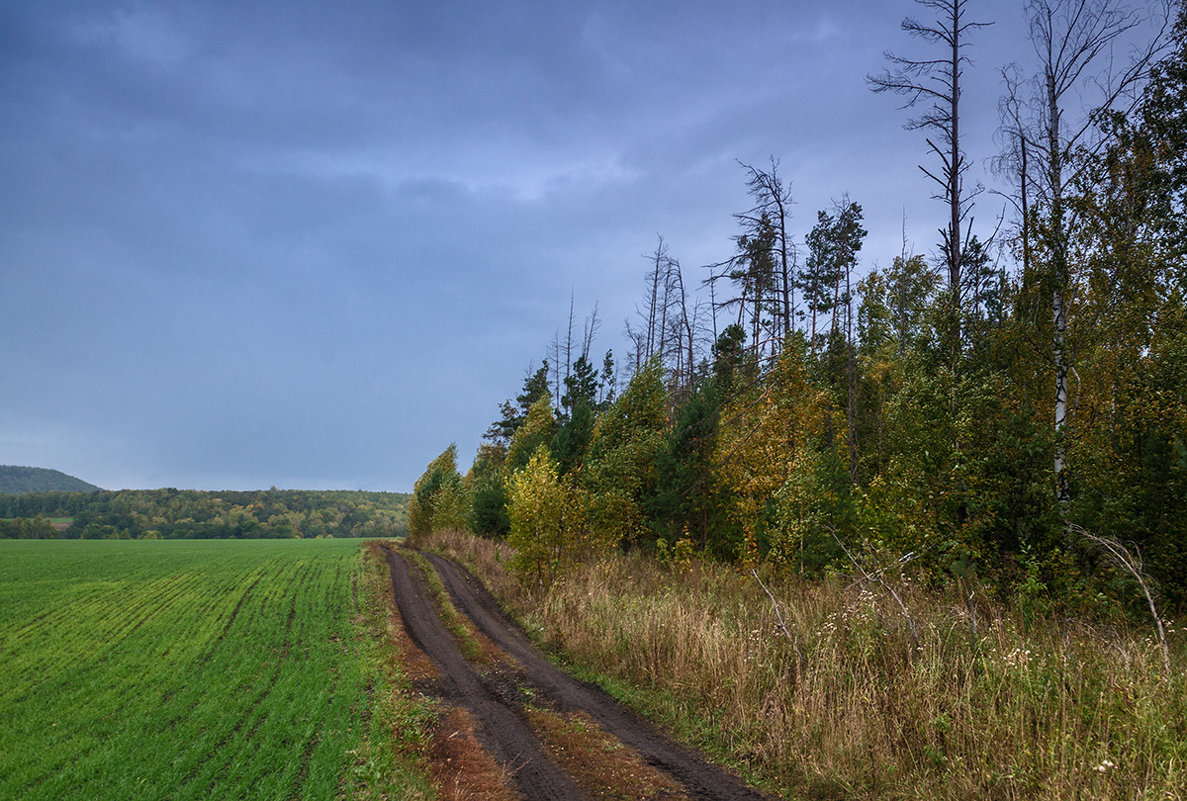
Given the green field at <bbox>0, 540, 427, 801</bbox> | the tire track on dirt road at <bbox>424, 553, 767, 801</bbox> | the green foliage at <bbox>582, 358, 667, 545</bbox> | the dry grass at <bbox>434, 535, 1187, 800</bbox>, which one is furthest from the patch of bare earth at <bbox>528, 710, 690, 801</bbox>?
the green foliage at <bbox>582, 358, 667, 545</bbox>

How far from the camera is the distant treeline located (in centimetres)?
11506

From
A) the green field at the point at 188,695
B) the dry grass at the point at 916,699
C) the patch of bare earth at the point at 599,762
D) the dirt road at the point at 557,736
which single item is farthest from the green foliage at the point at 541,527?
the patch of bare earth at the point at 599,762

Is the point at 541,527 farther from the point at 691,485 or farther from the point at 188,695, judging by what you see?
the point at 188,695

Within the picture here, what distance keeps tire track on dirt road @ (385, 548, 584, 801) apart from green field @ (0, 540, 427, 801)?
1.51 metres

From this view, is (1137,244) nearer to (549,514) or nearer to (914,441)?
(914,441)

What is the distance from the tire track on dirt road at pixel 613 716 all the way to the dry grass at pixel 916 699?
385mm

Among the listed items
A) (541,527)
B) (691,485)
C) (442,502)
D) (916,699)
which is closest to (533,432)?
(442,502)

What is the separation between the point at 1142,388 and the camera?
8.77 metres

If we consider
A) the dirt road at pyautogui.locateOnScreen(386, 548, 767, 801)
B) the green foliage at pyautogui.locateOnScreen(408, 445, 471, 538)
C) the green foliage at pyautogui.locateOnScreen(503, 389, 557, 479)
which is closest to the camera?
the dirt road at pyautogui.locateOnScreen(386, 548, 767, 801)

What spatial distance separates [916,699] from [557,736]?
16.5 ft

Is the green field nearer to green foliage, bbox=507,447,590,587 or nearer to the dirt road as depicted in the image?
the dirt road

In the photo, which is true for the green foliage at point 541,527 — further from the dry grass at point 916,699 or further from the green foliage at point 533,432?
the green foliage at point 533,432

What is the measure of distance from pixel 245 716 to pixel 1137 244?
19.3m

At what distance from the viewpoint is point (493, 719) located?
8914 millimetres
